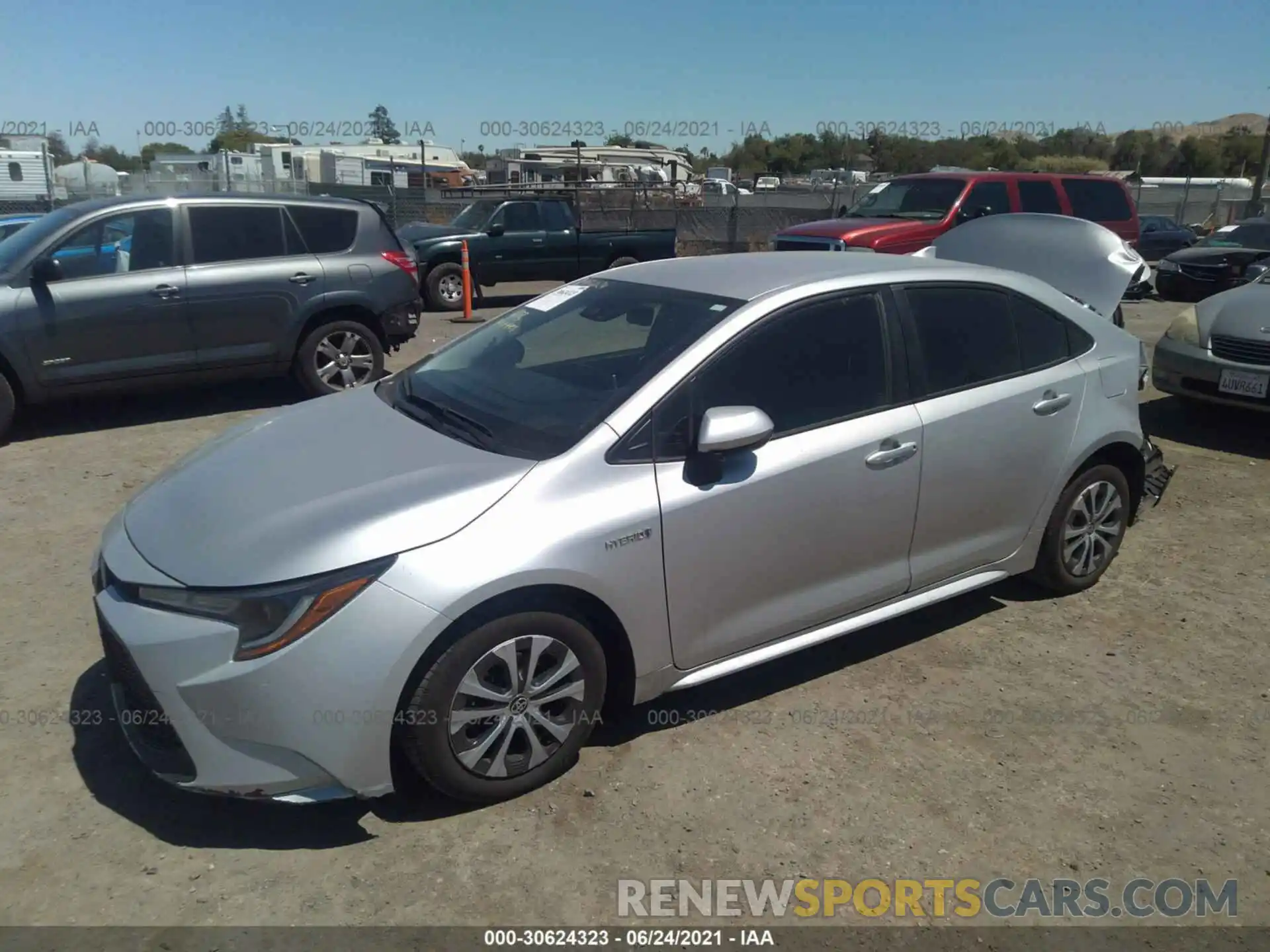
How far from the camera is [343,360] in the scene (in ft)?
27.9

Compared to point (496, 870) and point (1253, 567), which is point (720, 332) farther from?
point (1253, 567)

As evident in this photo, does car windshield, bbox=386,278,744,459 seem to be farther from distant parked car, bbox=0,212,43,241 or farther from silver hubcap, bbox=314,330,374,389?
distant parked car, bbox=0,212,43,241

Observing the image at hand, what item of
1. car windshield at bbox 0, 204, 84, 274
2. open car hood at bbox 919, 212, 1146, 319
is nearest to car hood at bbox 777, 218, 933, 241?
open car hood at bbox 919, 212, 1146, 319

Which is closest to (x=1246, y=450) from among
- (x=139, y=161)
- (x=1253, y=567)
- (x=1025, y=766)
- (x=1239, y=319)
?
(x=1239, y=319)

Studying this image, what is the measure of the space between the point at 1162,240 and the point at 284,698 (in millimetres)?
25464

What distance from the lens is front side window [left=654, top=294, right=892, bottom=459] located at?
3426mm

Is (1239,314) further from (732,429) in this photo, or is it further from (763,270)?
(732,429)

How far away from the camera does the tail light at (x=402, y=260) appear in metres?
8.65

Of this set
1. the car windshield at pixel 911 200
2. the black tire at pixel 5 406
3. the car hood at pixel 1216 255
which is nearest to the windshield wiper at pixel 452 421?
the black tire at pixel 5 406

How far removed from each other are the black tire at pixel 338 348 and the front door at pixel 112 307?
892mm

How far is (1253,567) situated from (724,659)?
11.4 ft

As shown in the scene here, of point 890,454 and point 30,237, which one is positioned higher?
point 30,237

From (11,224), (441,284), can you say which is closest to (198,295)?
(11,224)

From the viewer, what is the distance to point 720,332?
3549 millimetres
